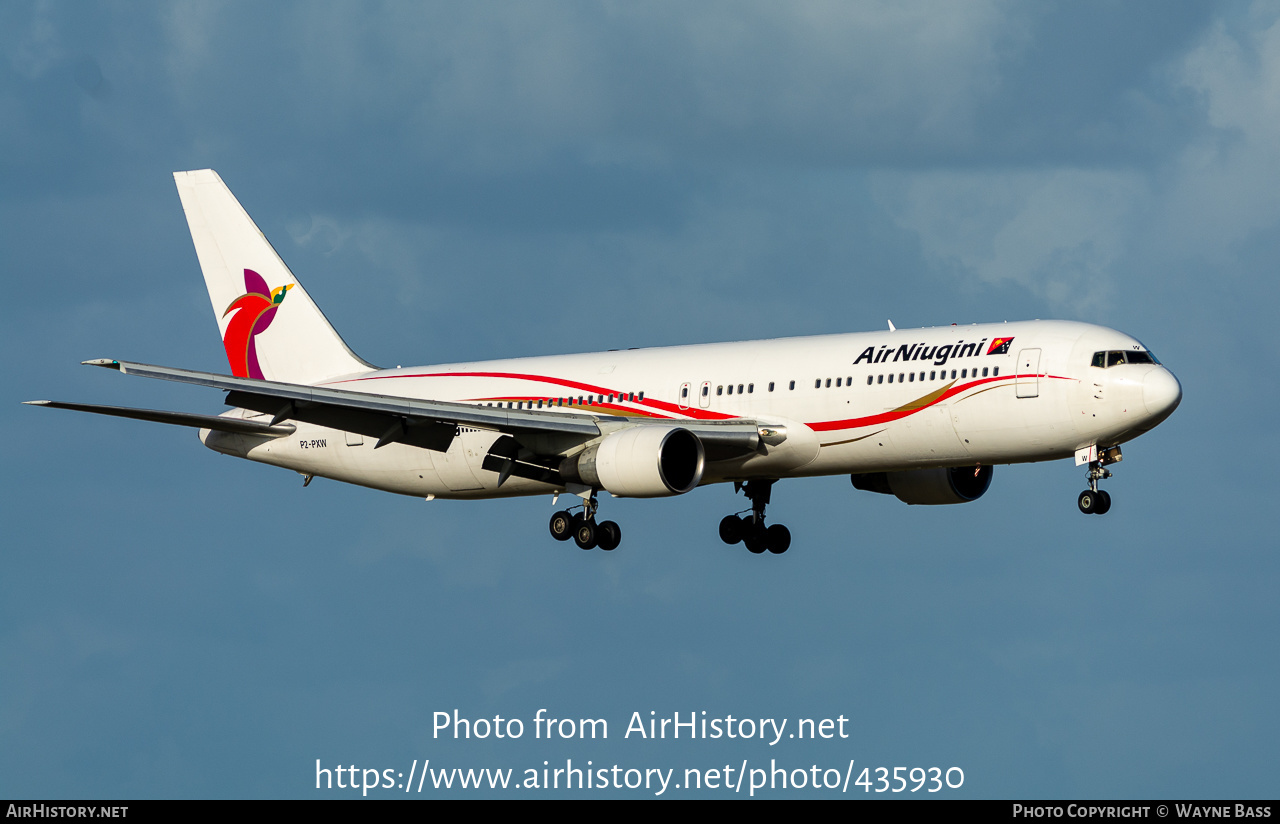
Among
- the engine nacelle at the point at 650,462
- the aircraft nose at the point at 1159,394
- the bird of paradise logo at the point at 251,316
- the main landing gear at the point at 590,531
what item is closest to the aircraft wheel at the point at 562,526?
the main landing gear at the point at 590,531

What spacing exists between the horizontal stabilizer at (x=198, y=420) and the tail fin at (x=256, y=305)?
3475 millimetres

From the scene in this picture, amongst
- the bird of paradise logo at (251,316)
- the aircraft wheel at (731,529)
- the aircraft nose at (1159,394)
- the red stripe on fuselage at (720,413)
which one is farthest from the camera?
the bird of paradise logo at (251,316)

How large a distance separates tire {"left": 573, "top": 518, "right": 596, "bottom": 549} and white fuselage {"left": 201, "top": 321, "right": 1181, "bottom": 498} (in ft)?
8.90

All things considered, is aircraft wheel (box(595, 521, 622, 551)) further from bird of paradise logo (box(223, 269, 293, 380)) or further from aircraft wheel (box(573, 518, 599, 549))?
bird of paradise logo (box(223, 269, 293, 380))

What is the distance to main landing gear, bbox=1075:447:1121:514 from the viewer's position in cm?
4250

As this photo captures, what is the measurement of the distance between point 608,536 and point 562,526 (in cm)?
145

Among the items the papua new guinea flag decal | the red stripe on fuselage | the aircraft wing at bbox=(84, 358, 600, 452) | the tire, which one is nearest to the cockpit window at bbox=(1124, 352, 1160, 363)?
the red stripe on fuselage

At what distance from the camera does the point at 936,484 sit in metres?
51.5

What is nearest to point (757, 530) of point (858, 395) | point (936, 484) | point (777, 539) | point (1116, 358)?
point (777, 539)

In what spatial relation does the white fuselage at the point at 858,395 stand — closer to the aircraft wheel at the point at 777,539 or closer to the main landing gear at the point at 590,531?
the main landing gear at the point at 590,531

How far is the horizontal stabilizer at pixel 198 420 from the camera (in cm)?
4653

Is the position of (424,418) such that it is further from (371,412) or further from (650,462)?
(650,462)

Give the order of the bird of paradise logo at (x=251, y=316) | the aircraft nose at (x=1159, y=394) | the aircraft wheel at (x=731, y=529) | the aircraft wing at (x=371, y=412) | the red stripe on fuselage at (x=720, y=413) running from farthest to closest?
the bird of paradise logo at (x=251, y=316) < the aircraft wheel at (x=731, y=529) < the aircraft wing at (x=371, y=412) < the red stripe on fuselage at (x=720, y=413) < the aircraft nose at (x=1159, y=394)

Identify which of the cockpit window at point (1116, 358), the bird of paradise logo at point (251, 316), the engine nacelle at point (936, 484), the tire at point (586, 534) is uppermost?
the bird of paradise logo at point (251, 316)
